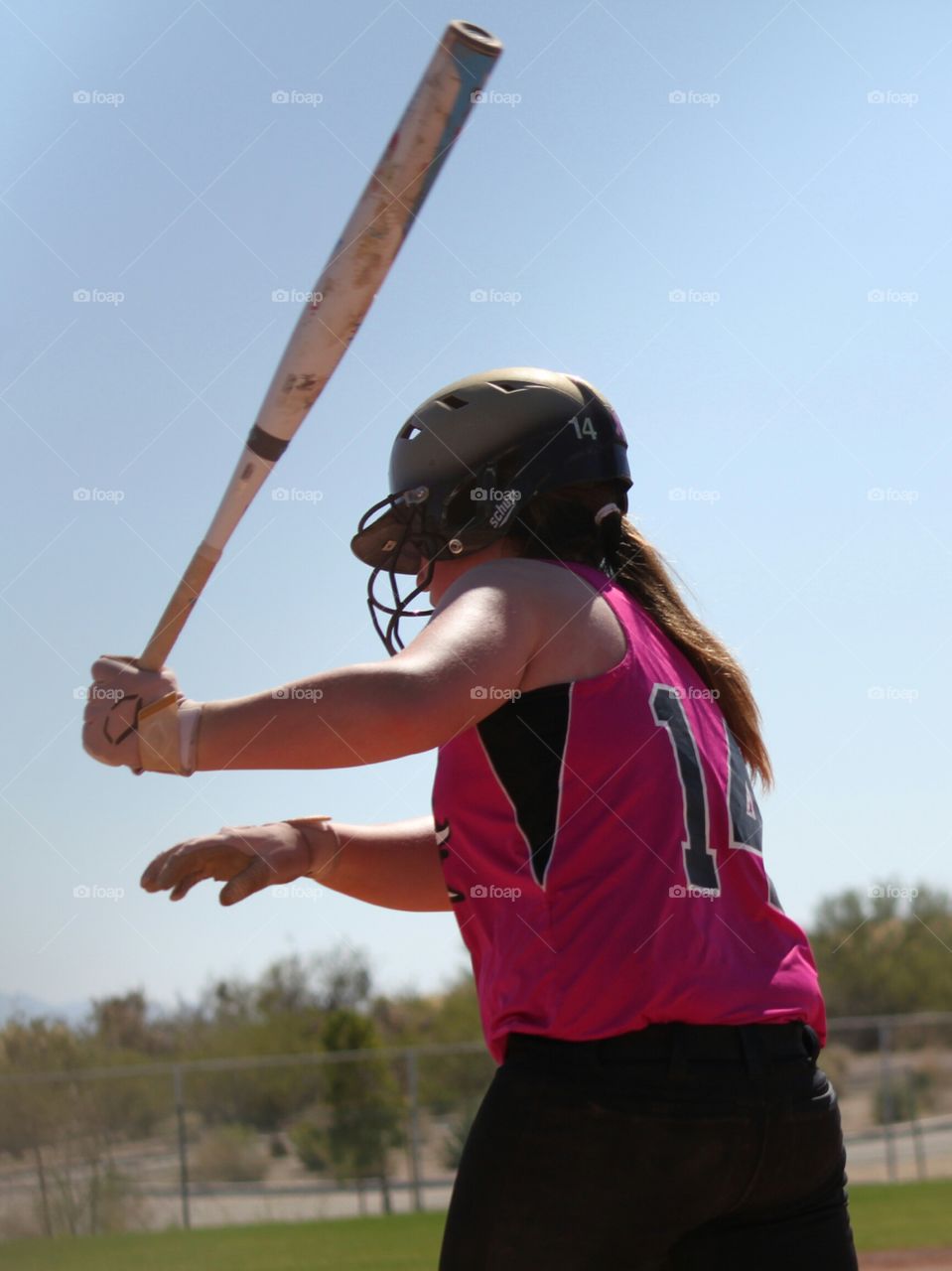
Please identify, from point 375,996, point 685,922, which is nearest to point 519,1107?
point 685,922

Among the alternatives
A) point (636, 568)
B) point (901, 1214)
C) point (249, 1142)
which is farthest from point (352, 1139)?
point (636, 568)

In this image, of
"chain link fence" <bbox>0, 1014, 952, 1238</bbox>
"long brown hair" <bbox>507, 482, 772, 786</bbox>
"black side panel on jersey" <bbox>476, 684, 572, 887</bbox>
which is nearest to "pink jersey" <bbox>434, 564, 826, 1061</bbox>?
"black side panel on jersey" <bbox>476, 684, 572, 887</bbox>

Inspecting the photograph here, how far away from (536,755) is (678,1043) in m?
0.45

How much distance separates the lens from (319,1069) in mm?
17641

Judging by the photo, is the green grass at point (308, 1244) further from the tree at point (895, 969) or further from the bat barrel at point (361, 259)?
the tree at point (895, 969)

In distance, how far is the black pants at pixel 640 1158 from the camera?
189cm

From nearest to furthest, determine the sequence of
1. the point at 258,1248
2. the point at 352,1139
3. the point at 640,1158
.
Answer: the point at 640,1158 → the point at 258,1248 → the point at 352,1139

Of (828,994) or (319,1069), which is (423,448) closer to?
(319,1069)

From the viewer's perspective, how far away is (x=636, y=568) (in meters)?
2.49

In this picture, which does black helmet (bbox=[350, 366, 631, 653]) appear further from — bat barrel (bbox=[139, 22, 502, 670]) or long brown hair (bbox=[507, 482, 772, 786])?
bat barrel (bbox=[139, 22, 502, 670])

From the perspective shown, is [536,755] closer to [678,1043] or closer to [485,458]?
[678,1043]

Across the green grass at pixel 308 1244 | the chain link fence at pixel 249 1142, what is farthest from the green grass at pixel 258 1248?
the chain link fence at pixel 249 1142

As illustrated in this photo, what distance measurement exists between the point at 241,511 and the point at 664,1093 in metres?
1.34

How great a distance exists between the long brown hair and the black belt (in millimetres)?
576
